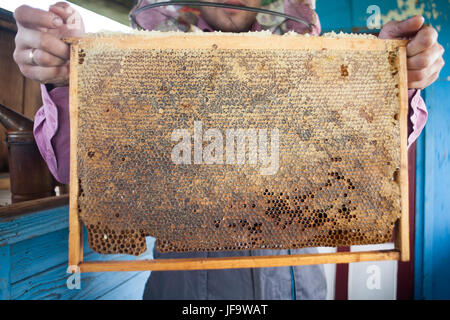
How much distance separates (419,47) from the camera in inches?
30.0

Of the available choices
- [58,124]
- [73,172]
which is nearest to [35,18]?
[58,124]

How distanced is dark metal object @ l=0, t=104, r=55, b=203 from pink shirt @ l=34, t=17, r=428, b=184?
14 cm

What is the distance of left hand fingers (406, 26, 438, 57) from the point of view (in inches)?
29.1

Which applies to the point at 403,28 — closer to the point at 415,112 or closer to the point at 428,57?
the point at 428,57

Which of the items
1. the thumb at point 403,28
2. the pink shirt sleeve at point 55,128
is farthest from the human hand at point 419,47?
the pink shirt sleeve at point 55,128

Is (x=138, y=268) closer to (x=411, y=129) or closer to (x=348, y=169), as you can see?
(x=348, y=169)

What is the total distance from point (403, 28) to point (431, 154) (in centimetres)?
145

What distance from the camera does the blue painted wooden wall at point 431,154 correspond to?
1706 millimetres

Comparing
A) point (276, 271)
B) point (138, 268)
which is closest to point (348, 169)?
point (276, 271)

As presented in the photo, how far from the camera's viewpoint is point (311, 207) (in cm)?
80

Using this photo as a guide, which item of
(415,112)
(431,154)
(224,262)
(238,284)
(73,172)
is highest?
(415,112)

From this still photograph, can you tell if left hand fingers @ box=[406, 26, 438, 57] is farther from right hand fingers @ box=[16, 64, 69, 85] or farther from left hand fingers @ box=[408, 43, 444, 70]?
right hand fingers @ box=[16, 64, 69, 85]

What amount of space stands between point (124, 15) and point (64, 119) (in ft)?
5.09

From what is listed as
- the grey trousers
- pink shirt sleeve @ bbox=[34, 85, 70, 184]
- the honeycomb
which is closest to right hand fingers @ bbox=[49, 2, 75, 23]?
the honeycomb
